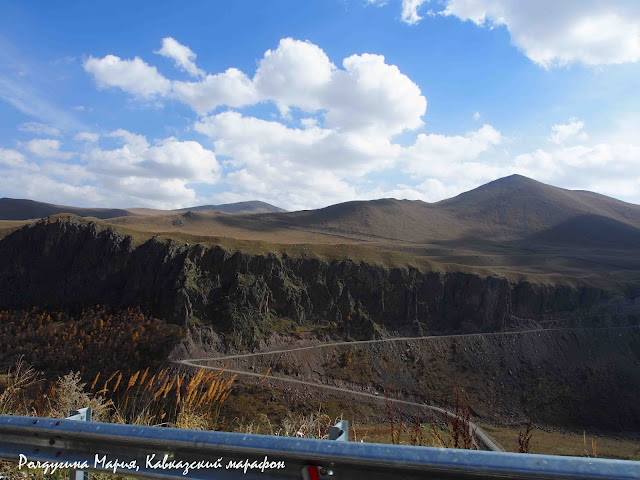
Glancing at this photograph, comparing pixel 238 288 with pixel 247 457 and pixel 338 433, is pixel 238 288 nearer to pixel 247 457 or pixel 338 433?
pixel 338 433

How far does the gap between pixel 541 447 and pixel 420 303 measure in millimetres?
26476

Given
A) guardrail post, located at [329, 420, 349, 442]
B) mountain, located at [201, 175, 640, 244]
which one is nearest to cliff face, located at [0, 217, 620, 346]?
guardrail post, located at [329, 420, 349, 442]

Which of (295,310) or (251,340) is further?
(295,310)

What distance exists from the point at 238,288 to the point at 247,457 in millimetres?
47544

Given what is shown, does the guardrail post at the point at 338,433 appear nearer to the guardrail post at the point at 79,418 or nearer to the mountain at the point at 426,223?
the guardrail post at the point at 79,418

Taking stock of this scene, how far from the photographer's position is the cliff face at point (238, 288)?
48.2 metres

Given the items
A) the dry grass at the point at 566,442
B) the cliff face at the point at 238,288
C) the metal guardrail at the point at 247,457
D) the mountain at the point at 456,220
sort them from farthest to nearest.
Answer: the mountain at the point at 456,220 < the cliff face at the point at 238,288 < the dry grass at the point at 566,442 < the metal guardrail at the point at 247,457

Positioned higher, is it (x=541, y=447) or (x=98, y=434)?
(x=98, y=434)

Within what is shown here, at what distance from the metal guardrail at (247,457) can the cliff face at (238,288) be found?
42737 millimetres

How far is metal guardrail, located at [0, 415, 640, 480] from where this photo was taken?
2.66m

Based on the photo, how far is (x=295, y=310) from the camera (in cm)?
5147

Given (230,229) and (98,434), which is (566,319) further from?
(230,229)

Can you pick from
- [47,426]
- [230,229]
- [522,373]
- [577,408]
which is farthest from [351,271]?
[230,229]

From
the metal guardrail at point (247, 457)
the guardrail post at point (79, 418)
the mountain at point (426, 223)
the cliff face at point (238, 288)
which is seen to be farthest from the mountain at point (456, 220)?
the metal guardrail at point (247, 457)
